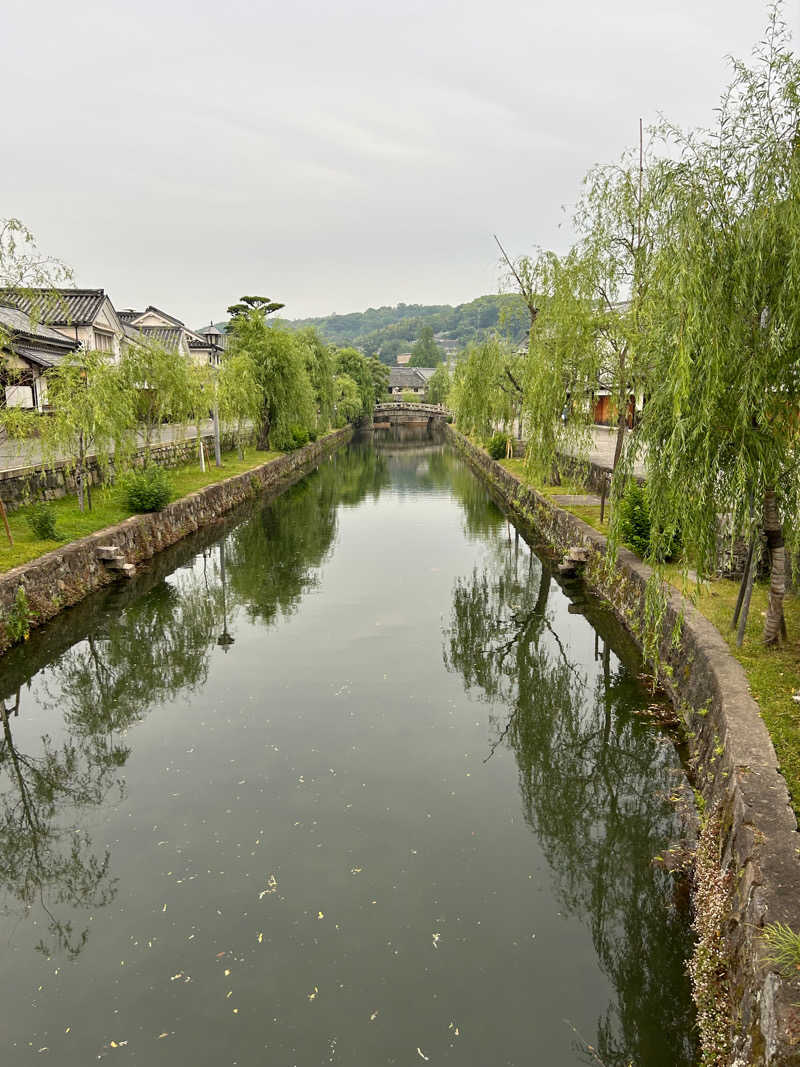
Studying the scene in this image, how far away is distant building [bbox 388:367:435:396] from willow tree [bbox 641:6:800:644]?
3543 inches

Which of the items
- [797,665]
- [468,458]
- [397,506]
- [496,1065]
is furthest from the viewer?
[468,458]

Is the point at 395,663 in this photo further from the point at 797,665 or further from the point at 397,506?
the point at 397,506

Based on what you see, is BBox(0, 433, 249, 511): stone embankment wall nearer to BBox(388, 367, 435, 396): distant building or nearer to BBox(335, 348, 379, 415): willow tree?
BBox(335, 348, 379, 415): willow tree

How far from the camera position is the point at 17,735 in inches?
332

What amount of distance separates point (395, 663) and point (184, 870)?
197 inches

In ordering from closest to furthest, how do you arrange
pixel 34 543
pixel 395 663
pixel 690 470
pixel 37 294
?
pixel 690 470 → pixel 395 663 → pixel 37 294 → pixel 34 543

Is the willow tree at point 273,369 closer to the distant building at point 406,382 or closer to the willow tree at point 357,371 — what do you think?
the willow tree at point 357,371

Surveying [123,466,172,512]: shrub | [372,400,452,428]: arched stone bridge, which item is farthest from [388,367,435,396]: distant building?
[123,466,172,512]: shrub

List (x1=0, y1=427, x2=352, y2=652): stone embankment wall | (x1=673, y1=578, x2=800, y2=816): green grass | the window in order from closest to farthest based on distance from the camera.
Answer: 1. (x1=673, y1=578, x2=800, y2=816): green grass
2. (x1=0, y1=427, x2=352, y2=652): stone embankment wall
3. the window

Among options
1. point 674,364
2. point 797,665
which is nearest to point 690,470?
point 674,364

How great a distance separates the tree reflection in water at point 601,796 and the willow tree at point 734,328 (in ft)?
9.44

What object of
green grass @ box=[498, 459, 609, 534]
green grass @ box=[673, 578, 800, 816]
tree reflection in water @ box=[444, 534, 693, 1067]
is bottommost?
tree reflection in water @ box=[444, 534, 693, 1067]

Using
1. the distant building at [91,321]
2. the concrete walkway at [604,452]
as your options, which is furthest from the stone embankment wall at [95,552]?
the distant building at [91,321]

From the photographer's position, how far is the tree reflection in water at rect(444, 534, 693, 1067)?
15.0 ft
